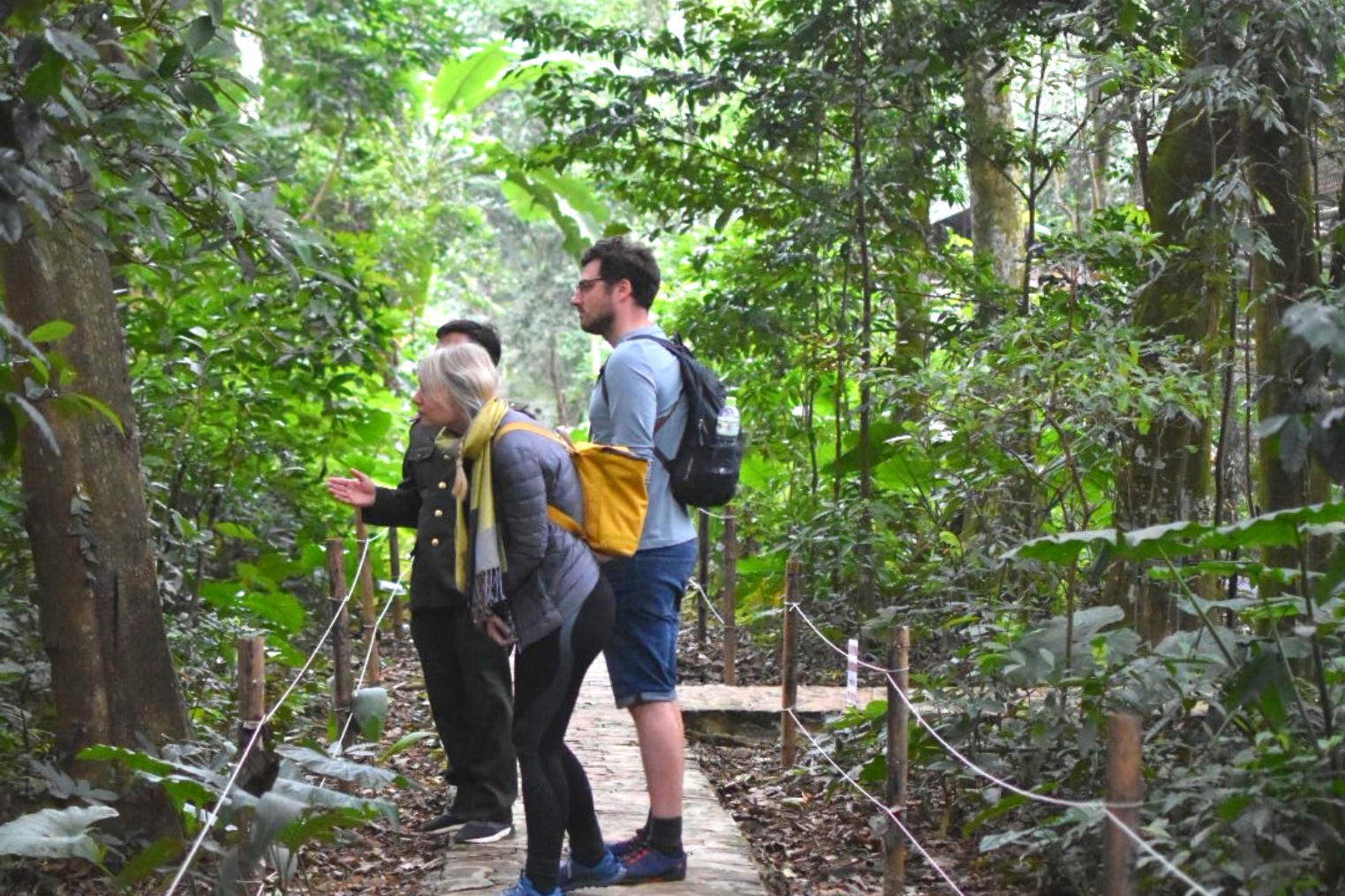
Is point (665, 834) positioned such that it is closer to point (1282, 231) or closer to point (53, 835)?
point (53, 835)

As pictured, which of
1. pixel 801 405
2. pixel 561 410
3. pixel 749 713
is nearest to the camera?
pixel 749 713

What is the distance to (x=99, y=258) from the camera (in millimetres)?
5617

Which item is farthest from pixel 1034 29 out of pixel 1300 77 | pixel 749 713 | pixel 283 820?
pixel 283 820

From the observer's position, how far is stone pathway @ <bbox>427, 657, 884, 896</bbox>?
4.84m

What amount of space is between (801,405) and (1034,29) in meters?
4.07

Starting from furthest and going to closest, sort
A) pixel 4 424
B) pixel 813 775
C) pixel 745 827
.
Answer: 1. pixel 813 775
2. pixel 745 827
3. pixel 4 424

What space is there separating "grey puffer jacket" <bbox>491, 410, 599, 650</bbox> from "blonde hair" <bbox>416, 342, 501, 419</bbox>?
144mm

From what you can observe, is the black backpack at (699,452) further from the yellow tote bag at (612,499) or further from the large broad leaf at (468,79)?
the large broad leaf at (468,79)

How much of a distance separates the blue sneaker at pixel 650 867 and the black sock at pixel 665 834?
2cm

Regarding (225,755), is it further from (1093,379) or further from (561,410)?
(561,410)

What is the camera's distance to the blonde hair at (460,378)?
4.50m

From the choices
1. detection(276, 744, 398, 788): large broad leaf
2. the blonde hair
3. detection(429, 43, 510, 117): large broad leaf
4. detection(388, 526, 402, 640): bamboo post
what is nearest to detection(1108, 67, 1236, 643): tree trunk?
the blonde hair

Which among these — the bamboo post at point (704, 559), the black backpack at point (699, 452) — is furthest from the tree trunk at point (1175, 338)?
the bamboo post at point (704, 559)

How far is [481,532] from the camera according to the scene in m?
4.23
